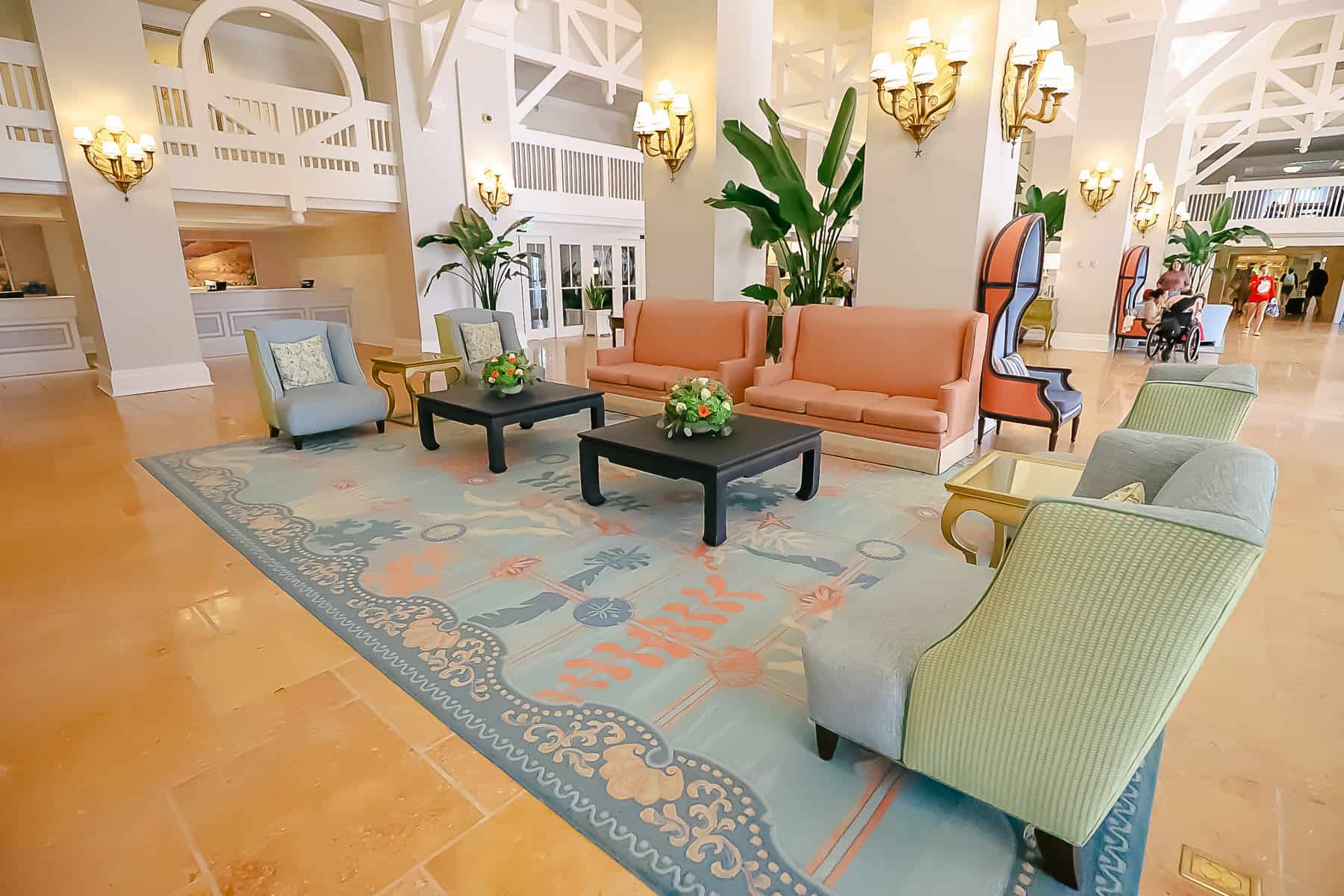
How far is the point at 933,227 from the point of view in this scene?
204 inches

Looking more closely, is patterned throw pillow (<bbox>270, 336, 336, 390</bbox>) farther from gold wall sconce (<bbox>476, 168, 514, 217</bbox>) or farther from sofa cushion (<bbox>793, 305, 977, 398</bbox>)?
gold wall sconce (<bbox>476, 168, 514, 217</bbox>)

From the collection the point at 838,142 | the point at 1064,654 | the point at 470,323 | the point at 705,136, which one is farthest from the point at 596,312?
the point at 1064,654

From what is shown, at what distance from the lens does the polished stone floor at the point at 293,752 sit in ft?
5.28

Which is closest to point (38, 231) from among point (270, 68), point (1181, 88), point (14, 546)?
point (270, 68)

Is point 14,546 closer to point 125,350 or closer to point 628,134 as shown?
point 125,350

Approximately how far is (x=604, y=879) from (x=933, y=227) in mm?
5038

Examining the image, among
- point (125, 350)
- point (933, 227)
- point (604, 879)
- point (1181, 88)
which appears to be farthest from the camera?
point (1181, 88)

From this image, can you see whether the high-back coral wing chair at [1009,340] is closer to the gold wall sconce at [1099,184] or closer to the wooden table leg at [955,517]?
the wooden table leg at [955,517]

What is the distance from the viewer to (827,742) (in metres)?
1.88

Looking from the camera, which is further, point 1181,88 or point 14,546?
point 1181,88

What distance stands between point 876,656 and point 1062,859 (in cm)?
57

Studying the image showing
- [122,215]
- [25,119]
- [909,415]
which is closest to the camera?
[909,415]

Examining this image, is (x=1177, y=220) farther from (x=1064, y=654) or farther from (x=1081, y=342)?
(x=1064, y=654)

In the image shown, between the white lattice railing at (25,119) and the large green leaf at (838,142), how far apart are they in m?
7.80
